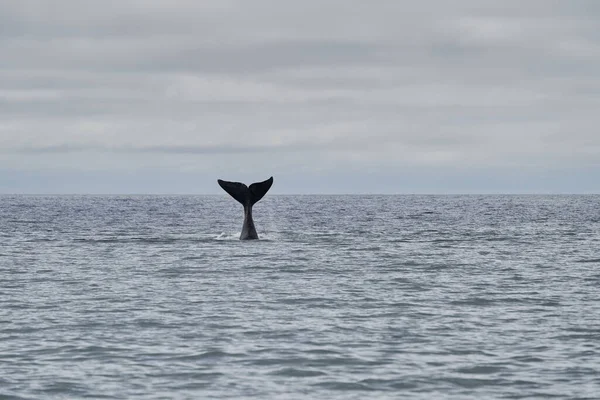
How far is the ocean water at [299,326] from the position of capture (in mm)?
12016

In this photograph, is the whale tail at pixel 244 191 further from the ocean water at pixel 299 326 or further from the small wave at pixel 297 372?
the small wave at pixel 297 372

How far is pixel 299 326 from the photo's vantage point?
15938 millimetres

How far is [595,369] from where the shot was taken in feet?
41.9

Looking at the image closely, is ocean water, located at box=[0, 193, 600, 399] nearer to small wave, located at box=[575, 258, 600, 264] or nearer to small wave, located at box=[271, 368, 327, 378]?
small wave, located at box=[271, 368, 327, 378]

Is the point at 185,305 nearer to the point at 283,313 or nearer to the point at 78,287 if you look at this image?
the point at 283,313

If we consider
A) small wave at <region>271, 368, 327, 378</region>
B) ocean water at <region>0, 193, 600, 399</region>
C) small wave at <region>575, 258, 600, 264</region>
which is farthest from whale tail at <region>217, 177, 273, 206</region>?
small wave at <region>271, 368, 327, 378</region>

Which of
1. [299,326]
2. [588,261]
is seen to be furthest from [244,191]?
[299,326]

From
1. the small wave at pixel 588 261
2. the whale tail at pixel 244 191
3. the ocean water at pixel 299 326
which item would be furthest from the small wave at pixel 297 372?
the whale tail at pixel 244 191

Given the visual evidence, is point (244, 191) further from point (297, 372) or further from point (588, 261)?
point (297, 372)

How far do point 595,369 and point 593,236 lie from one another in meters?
31.3

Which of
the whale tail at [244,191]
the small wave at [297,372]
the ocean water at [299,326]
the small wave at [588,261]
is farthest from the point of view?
the whale tail at [244,191]

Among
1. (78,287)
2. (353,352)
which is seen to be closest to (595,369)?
(353,352)

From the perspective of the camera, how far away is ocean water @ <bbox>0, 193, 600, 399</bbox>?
1202 cm

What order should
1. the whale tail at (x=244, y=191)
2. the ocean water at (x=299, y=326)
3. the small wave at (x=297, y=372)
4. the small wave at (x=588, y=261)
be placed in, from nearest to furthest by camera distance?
the ocean water at (x=299, y=326) → the small wave at (x=297, y=372) → the small wave at (x=588, y=261) → the whale tail at (x=244, y=191)
